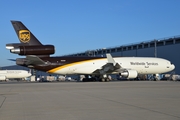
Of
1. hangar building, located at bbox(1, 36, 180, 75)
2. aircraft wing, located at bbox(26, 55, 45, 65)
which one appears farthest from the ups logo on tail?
hangar building, located at bbox(1, 36, 180, 75)

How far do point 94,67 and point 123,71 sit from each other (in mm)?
4902

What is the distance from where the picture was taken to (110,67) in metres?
40.6

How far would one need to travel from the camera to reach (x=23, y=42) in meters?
36.1

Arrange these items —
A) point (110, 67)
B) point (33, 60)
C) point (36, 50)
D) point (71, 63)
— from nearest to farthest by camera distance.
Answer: point (36, 50)
point (33, 60)
point (110, 67)
point (71, 63)

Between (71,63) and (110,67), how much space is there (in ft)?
19.9

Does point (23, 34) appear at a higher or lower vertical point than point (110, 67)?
higher

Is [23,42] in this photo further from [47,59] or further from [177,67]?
[177,67]

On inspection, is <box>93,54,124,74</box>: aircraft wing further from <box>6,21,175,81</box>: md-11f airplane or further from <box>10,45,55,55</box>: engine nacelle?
<box>10,45,55,55</box>: engine nacelle

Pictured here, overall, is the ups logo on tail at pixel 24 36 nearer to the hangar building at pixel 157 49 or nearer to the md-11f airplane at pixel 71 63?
the md-11f airplane at pixel 71 63

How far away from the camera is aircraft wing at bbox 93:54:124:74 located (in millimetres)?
40219

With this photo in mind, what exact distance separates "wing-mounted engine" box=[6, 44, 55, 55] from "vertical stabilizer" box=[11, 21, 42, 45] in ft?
2.77

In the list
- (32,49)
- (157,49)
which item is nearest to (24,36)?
(32,49)

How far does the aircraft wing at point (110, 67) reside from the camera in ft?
132

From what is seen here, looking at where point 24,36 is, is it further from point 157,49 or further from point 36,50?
point 157,49
